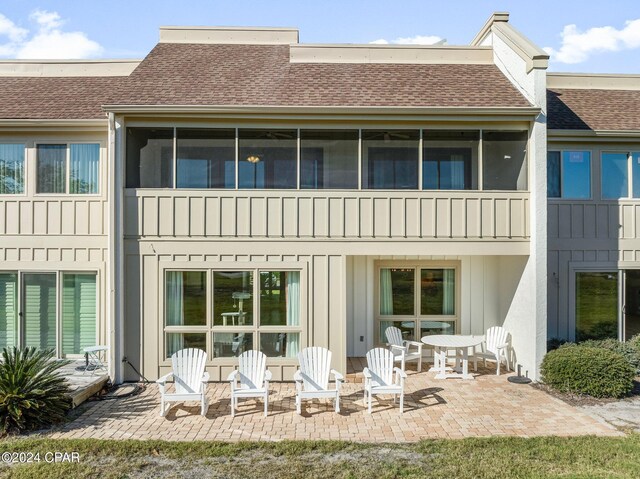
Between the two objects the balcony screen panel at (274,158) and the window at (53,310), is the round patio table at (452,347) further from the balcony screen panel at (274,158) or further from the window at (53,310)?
the window at (53,310)

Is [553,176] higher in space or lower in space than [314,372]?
higher

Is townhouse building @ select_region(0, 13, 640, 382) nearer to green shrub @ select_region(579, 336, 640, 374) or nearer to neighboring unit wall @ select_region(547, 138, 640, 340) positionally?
neighboring unit wall @ select_region(547, 138, 640, 340)

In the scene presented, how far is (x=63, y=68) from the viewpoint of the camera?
12.2m

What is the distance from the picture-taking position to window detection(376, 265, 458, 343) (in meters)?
11.1

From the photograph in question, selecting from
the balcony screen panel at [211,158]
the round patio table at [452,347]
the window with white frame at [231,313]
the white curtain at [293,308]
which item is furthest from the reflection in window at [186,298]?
the round patio table at [452,347]

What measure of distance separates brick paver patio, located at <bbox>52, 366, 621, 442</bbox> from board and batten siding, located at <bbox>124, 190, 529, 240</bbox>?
3120 mm

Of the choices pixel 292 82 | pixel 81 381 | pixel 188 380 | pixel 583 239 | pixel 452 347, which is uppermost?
pixel 292 82

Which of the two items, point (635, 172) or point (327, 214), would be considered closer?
point (327, 214)

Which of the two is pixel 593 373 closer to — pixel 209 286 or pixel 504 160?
pixel 504 160

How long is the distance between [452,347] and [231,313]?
4659mm

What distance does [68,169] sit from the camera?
9.85m

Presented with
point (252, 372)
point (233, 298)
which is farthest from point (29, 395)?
point (233, 298)

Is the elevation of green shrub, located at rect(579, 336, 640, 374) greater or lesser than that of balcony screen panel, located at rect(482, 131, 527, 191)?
lesser

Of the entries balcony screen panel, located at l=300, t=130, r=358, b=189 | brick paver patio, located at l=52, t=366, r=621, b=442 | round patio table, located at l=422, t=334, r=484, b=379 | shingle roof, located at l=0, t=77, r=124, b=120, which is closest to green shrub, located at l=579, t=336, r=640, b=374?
brick paver patio, located at l=52, t=366, r=621, b=442
